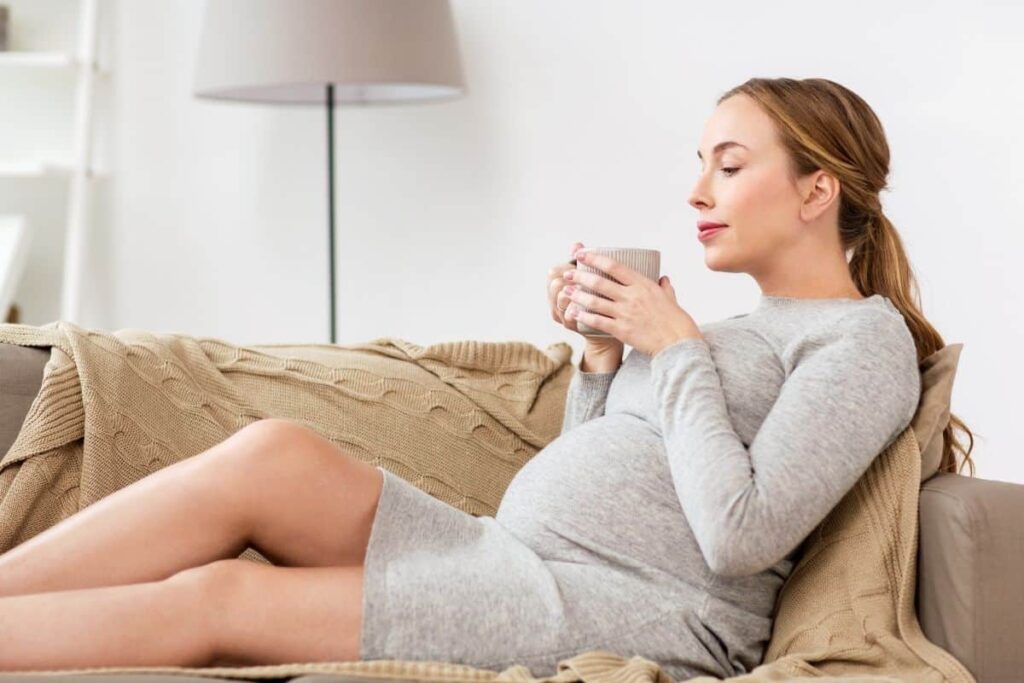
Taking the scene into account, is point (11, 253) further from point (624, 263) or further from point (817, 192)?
point (817, 192)

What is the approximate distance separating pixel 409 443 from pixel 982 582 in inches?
33.9

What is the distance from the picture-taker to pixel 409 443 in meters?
2.04

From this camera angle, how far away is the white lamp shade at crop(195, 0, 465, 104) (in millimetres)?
2895

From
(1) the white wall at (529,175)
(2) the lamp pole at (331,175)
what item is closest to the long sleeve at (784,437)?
(1) the white wall at (529,175)

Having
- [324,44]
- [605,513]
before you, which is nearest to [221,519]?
[605,513]

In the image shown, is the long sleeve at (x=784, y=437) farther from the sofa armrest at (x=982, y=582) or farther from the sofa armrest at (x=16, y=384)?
the sofa armrest at (x=16, y=384)

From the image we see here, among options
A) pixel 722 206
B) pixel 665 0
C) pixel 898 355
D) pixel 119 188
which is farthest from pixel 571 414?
pixel 119 188

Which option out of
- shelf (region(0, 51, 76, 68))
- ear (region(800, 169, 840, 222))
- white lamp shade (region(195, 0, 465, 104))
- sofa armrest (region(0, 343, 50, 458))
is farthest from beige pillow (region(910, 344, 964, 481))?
shelf (region(0, 51, 76, 68))

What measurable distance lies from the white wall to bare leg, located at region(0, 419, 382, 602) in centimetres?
170

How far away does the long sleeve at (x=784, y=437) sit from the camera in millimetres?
1470

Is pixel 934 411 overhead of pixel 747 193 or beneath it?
beneath

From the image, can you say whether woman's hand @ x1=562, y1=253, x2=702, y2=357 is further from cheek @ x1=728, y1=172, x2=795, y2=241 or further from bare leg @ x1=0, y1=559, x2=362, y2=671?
bare leg @ x1=0, y1=559, x2=362, y2=671

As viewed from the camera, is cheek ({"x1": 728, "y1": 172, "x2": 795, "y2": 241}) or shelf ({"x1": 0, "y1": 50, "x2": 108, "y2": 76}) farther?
shelf ({"x1": 0, "y1": 50, "x2": 108, "y2": 76})

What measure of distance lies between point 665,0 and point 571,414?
1.53 metres
